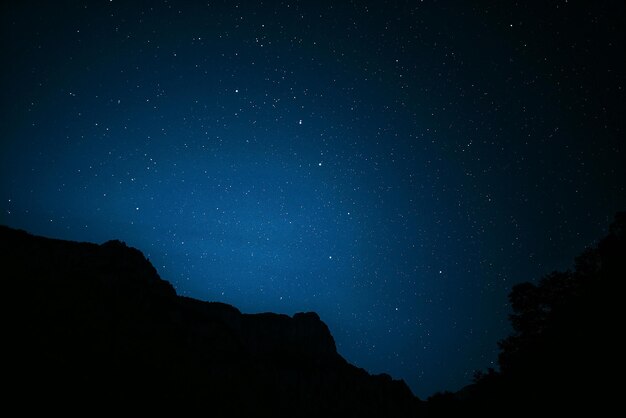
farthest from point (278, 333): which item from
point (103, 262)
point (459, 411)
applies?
point (459, 411)

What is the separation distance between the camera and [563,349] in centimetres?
941

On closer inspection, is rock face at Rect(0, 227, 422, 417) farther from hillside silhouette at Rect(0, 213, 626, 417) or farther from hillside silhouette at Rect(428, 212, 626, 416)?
hillside silhouette at Rect(428, 212, 626, 416)

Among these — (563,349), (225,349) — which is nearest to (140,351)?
(225,349)

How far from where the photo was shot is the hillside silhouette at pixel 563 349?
24.9 feet

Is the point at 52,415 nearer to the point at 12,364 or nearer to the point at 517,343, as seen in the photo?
the point at 12,364

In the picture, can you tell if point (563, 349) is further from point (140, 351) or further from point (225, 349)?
point (225, 349)

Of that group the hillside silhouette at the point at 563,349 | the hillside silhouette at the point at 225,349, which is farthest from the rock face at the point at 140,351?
the hillside silhouette at the point at 563,349

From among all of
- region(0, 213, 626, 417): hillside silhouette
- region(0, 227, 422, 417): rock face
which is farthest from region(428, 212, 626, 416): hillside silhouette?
region(0, 227, 422, 417): rock face

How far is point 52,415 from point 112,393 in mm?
11328

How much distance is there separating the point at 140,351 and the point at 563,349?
58246mm

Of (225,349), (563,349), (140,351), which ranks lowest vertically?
(563,349)

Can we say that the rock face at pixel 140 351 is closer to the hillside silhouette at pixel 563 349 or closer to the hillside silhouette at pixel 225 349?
the hillside silhouette at pixel 225 349

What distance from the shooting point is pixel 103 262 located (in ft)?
241

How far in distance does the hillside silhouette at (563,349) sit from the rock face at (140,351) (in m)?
35.5
